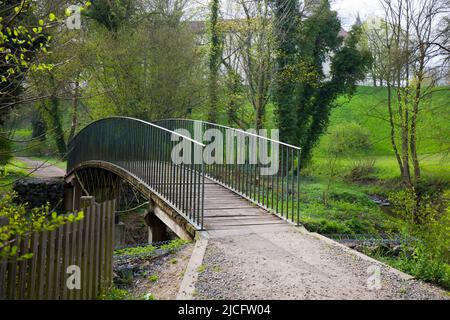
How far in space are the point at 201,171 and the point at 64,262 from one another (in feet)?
10.6

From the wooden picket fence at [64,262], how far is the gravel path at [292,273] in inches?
44.5

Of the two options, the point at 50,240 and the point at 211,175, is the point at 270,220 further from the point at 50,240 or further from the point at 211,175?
the point at 50,240

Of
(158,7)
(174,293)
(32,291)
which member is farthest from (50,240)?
(158,7)

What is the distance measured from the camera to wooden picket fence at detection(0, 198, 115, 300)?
3537 millimetres

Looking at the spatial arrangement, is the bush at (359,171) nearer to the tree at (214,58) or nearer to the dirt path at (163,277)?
the tree at (214,58)

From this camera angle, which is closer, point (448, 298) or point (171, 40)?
point (448, 298)

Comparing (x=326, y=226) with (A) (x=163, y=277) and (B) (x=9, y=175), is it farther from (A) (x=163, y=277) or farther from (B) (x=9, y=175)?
(B) (x=9, y=175)

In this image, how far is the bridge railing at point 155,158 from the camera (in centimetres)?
711

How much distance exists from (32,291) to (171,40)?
15937 millimetres

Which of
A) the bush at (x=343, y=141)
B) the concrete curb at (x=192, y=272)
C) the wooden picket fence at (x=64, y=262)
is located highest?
the bush at (x=343, y=141)

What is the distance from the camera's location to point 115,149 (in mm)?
11516

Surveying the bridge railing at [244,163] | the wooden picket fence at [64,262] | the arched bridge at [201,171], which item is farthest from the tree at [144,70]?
the wooden picket fence at [64,262]

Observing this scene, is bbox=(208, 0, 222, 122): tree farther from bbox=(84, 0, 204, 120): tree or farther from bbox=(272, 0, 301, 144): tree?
bbox=(272, 0, 301, 144): tree

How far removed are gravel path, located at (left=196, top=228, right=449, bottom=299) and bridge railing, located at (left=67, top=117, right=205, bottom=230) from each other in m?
1.23
